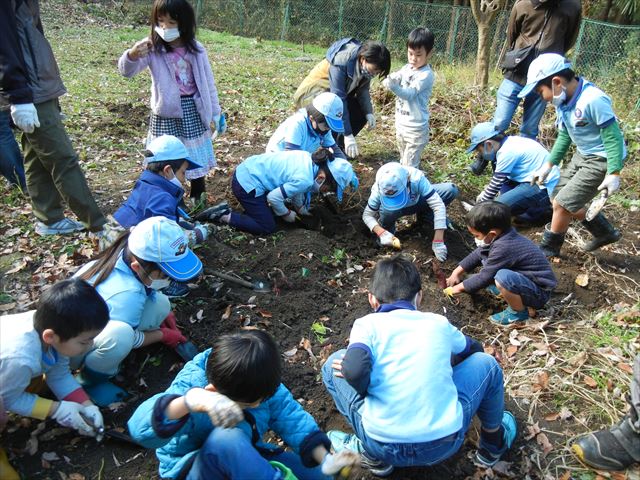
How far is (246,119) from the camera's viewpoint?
8.07 m

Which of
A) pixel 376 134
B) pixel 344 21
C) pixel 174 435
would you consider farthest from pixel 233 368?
pixel 344 21

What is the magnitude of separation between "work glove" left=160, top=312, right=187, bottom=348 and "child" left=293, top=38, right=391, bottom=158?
11.5ft

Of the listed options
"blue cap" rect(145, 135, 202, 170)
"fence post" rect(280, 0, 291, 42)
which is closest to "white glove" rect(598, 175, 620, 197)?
"blue cap" rect(145, 135, 202, 170)

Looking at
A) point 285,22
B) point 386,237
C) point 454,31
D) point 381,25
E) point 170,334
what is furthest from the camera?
point 285,22

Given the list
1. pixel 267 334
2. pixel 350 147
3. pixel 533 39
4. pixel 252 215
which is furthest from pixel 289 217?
pixel 533 39

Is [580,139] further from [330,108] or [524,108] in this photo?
[330,108]

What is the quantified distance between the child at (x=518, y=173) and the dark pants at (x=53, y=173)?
4.03 m

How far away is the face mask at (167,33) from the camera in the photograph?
4148 millimetres

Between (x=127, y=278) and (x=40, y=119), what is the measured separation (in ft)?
6.18

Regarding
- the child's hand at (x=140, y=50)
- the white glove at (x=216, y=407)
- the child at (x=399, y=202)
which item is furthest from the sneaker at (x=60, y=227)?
the white glove at (x=216, y=407)

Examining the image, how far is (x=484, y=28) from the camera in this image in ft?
26.7

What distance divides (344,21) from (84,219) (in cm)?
1680

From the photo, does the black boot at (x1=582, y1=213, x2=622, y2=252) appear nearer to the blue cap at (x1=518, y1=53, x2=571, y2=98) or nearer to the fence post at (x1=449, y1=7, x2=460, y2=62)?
the blue cap at (x1=518, y1=53, x2=571, y2=98)

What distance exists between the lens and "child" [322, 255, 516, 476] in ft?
7.36
